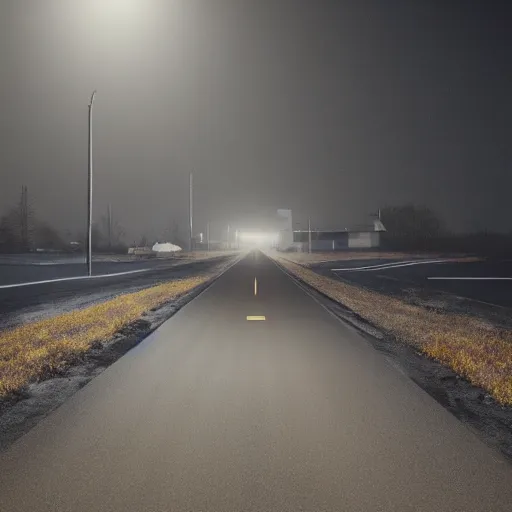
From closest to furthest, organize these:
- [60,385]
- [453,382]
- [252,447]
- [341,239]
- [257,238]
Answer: [252,447], [60,385], [453,382], [341,239], [257,238]

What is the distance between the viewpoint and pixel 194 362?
7.82 meters

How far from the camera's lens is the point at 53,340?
30.3 feet

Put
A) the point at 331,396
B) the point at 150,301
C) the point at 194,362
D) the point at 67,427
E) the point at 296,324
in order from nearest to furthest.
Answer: the point at 67,427, the point at 331,396, the point at 194,362, the point at 296,324, the point at 150,301

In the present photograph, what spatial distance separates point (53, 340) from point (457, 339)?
8.51 m

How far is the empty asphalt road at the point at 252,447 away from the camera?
136 inches

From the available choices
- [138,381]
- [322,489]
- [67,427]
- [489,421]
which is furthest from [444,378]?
[67,427]

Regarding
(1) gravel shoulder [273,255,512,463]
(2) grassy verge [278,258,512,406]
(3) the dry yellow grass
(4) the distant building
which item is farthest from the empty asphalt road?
(4) the distant building

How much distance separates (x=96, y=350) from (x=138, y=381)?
259 cm

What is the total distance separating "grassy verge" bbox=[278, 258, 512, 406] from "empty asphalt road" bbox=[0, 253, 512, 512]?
1.18m

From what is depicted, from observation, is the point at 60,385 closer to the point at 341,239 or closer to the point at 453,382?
the point at 453,382

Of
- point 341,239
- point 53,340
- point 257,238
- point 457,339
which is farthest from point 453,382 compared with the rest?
point 257,238

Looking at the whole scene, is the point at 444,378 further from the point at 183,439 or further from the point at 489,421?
the point at 183,439

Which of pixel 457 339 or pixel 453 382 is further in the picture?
pixel 457 339

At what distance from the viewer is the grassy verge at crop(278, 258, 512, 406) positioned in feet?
22.4
